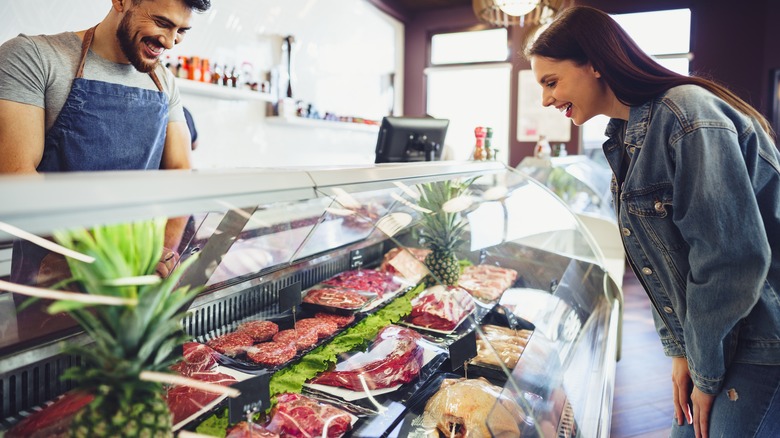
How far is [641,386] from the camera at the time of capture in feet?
11.0

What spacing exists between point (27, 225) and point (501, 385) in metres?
1.34

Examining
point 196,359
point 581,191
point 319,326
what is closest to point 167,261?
point 196,359

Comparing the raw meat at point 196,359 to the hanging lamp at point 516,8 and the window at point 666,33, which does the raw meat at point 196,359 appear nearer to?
the hanging lamp at point 516,8

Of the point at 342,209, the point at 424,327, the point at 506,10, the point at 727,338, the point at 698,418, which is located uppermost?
the point at 506,10

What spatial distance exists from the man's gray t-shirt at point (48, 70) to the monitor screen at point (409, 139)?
1405 millimetres

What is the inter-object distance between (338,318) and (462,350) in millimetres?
533

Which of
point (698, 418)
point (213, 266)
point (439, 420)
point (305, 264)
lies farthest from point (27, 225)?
point (698, 418)

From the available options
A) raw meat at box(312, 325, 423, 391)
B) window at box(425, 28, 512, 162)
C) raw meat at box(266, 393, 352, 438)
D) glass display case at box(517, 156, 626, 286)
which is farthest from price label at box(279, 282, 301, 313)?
window at box(425, 28, 512, 162)

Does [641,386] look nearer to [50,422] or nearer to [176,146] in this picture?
[176,146]

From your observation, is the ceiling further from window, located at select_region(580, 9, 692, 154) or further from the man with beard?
the man with beard

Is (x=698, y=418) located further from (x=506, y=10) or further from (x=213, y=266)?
(x=506, y=10)

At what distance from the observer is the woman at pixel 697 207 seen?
1193 millimetres

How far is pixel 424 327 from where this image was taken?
1922 millimetres

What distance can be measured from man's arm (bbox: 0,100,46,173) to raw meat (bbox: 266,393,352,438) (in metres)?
1.12
